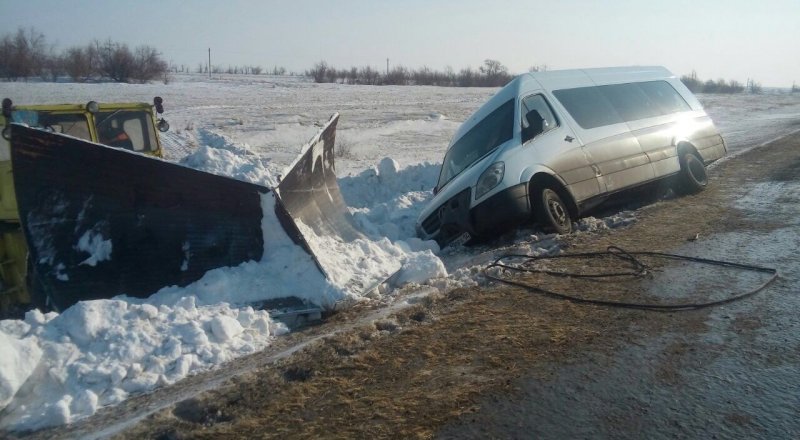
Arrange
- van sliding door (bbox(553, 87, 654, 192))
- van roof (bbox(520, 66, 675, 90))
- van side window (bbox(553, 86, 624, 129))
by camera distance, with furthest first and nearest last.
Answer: van roof (bbox(520, 66, 675, 90)) < van side window (bbox(553, 86, 624, 129)) < van sliding door (bbox(553, 87, 654, 192))

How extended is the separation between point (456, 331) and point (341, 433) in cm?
162

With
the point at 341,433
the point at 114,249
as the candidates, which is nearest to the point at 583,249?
the point at 341,433

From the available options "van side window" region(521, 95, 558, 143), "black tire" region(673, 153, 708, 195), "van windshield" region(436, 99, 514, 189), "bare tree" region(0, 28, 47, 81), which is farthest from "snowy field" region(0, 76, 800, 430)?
"bare tree" region(0, 28, 47, 81)

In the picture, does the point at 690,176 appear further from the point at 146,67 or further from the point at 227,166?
the point at 146,67

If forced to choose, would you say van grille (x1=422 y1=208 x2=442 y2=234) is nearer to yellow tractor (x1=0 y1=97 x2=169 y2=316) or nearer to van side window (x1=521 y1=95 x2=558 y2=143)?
van side window (x1=521 y1=95 x2=558 y2=143)

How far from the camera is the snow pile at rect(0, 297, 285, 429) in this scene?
3.82 metres

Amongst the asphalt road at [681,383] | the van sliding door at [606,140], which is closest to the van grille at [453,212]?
the van sliding door at [606,140]

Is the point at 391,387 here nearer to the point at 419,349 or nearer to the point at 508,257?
the point at 419,349

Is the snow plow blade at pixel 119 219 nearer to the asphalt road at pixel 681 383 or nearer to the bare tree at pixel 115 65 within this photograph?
the asphalt road at pixel 681 383

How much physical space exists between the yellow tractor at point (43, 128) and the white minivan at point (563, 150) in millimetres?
4238

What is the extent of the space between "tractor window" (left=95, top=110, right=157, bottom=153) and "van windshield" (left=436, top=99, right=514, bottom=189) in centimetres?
427

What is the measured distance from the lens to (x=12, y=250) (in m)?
7.05

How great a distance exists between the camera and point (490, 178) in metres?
7.25

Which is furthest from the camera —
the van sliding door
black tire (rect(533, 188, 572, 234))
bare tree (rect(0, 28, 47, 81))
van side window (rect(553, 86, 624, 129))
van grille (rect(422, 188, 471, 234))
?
bare tree (rect(0, 28, 47, 81))
